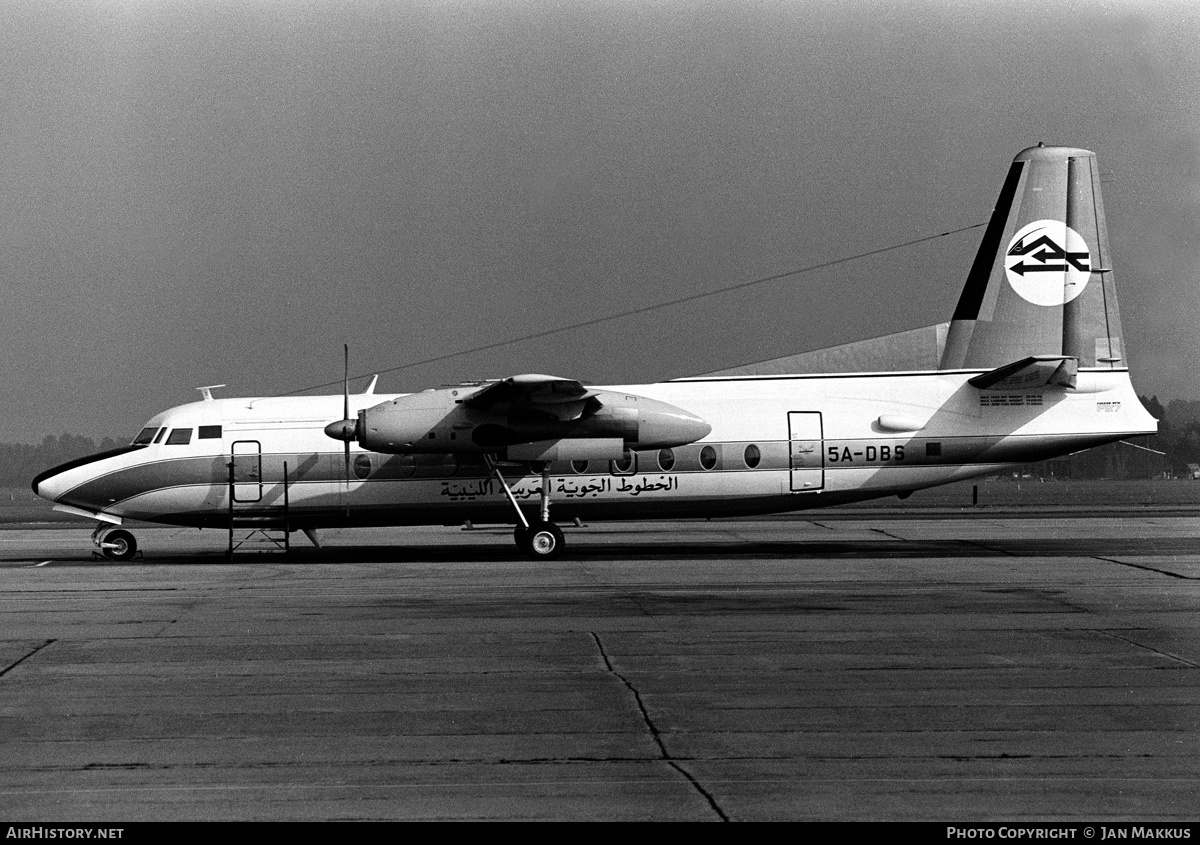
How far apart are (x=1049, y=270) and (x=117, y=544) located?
19692mm

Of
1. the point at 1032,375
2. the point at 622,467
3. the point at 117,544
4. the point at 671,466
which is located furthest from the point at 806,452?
the point at 117,544

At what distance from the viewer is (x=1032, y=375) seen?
2253 cm

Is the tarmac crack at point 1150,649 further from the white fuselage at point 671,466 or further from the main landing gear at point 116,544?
the main landing gear at point 116,544

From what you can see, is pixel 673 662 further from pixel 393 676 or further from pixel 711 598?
pixel 711 598

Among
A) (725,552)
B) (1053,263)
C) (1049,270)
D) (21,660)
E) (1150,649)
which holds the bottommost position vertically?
(725,552)

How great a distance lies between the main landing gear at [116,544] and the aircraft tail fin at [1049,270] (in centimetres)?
1741

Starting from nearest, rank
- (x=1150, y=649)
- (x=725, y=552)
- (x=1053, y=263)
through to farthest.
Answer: (x=1150, y=649)
(x=1053, y=263)
(x=725, y=552)

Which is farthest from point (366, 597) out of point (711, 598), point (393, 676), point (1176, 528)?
Answer: point (1176, 528)

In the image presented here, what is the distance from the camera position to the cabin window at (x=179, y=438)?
2320cm

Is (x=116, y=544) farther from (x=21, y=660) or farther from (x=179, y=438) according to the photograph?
(x=21, y=660)

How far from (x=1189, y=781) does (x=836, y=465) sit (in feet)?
54.2

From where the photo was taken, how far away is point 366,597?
608 inches

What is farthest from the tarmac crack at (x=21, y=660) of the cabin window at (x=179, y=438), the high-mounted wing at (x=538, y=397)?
the cabin window at (x=179, y=438)

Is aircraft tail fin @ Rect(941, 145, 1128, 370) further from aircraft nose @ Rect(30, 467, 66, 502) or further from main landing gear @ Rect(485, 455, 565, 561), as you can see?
aircraft nose @ Rect(30, 467, 66, 502)
